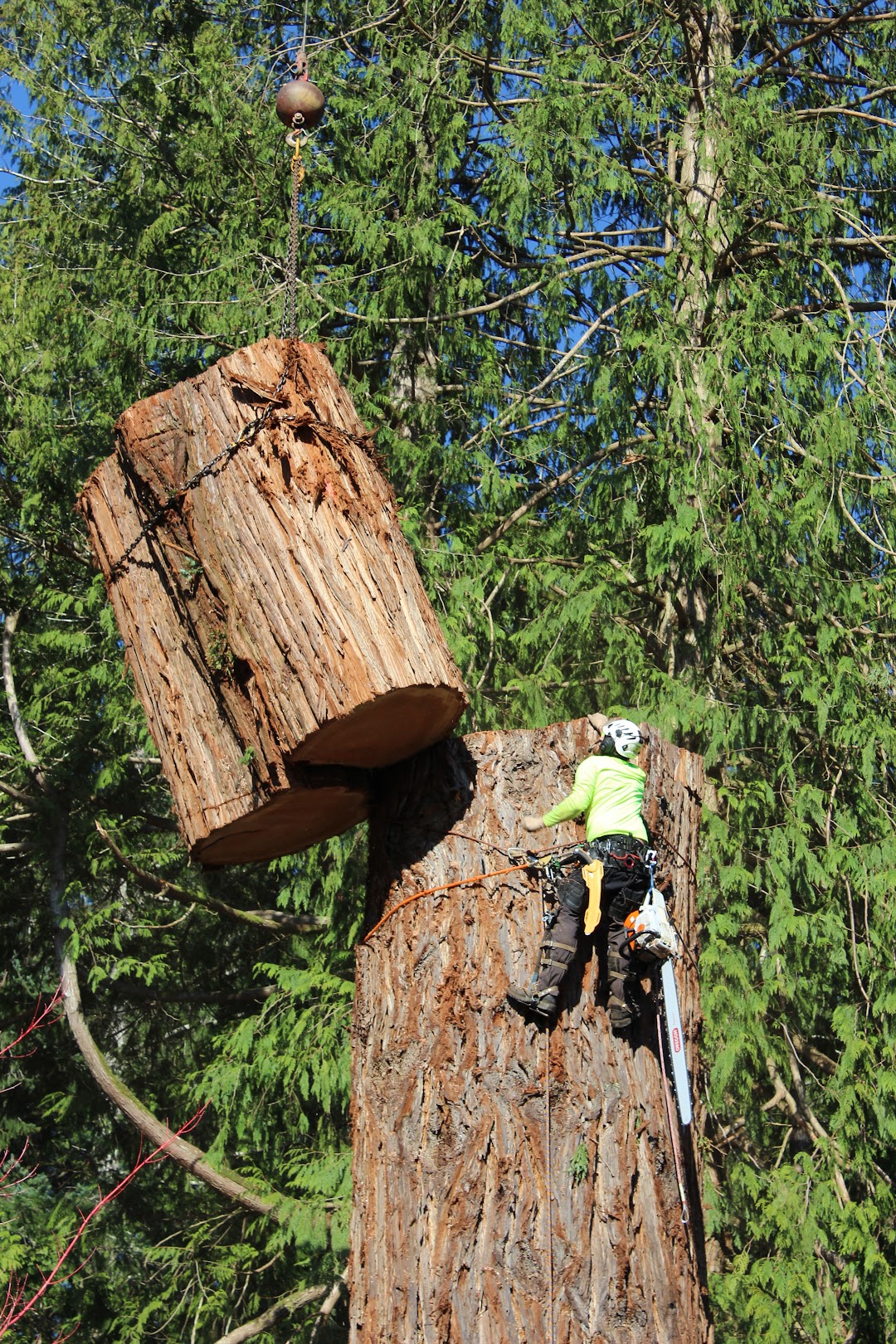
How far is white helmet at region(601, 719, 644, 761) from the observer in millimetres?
4621

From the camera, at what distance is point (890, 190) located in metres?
10.6

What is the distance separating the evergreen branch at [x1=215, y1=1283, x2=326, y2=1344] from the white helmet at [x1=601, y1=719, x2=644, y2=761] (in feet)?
22.1

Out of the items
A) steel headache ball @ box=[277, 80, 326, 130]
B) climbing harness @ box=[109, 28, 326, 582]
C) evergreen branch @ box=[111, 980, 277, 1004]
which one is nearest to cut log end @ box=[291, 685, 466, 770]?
climbing harness @ box=[109, 28, 326, 582]

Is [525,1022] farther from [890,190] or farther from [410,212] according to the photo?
[890,190]

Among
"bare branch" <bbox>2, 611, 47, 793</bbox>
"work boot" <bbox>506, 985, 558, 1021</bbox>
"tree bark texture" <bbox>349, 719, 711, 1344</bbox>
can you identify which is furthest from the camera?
"bare branch" <bbox>2, 611, 47, 793</bbox>

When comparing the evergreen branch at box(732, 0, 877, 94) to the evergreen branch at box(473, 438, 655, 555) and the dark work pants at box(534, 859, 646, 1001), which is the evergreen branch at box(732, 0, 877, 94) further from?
the dark work pants at box(534, 859, 646, 1001)

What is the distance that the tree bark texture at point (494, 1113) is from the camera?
402 cm

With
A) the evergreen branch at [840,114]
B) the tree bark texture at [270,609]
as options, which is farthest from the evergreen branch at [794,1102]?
the evergreen branch at [840,114]

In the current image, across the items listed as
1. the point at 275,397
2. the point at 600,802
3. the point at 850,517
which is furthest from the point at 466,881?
the point at 850,517

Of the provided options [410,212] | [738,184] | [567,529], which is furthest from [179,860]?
[738,184]

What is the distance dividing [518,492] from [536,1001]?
617 centimetres

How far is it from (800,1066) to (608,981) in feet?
18.4

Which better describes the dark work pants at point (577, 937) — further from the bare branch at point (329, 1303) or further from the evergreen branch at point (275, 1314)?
the evergreen branch at point (275, 1314)

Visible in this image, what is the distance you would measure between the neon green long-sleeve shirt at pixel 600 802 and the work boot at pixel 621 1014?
1.72ft
